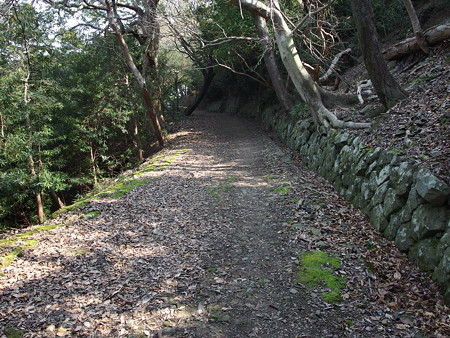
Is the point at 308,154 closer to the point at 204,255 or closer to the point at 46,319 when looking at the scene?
the point at 204,255

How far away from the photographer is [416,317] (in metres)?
3.65

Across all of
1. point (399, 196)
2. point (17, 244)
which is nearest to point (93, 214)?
point (17, 244)

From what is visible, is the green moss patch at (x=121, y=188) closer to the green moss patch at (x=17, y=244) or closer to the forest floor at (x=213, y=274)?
the forest floor at (x=213, y=274)

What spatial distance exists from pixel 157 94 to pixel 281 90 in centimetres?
756

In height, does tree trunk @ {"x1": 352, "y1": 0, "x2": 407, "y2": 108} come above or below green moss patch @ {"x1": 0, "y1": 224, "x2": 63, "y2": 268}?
above

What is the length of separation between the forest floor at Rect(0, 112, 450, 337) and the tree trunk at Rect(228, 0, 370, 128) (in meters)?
3.15

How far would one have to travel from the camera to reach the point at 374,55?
7664 millimetres

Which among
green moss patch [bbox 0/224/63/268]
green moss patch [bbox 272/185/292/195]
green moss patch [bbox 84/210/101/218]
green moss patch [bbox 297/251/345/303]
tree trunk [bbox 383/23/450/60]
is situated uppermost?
tree trunk [bbox 383/23/450/60]

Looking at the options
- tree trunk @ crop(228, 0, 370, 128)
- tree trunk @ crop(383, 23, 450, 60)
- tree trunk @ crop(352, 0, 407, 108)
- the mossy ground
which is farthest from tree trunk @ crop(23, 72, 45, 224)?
tree trunk @ crop(383, 23, 450, 60)

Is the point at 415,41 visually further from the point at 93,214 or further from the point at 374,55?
the point at 93,214

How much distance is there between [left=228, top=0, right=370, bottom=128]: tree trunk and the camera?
32.3 ft

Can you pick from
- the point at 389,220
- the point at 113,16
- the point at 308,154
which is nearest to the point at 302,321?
the point at 389,220

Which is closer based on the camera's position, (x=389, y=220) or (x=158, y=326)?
(x=158, y=326)

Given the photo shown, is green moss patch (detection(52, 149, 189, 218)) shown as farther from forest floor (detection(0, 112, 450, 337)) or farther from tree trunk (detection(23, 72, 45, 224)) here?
tree trunk (detection(23, 72, 45, 224))
